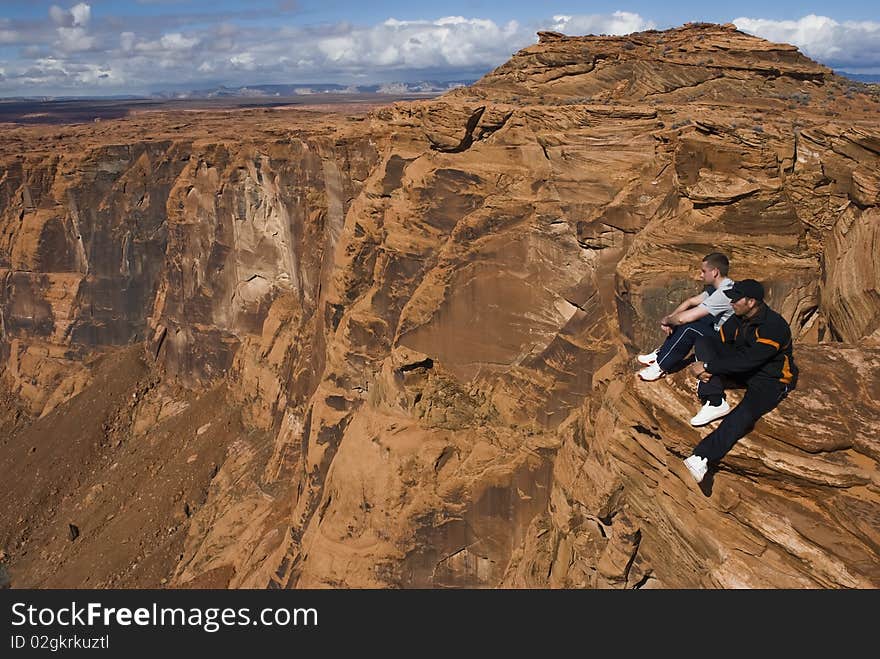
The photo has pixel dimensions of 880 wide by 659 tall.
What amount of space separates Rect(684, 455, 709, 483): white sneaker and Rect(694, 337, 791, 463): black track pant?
6 centimetres

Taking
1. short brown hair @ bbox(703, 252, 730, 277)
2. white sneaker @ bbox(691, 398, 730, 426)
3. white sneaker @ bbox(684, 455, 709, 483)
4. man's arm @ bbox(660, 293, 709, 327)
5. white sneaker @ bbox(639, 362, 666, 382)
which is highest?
short brown hair @ bbox(703, 252, 730, 277)

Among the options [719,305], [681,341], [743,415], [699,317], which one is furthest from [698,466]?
[719,305]

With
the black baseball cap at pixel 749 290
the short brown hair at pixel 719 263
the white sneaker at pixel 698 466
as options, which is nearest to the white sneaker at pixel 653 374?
the white sneaker at pixel 698 466

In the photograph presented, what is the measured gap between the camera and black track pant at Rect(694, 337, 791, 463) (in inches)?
315

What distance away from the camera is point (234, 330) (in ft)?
125

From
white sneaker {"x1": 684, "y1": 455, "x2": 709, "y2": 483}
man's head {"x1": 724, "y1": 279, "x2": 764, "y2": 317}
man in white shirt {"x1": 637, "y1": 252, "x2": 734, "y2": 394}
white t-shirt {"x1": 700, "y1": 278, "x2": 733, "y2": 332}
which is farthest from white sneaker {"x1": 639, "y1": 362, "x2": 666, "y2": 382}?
man's head {"x1": 724, "y1": 279, "x2": 764, "y2": 317}

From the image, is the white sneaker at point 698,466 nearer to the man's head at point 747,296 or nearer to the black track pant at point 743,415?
the black track pant at point 743,415

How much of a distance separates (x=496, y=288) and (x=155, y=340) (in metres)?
34.5

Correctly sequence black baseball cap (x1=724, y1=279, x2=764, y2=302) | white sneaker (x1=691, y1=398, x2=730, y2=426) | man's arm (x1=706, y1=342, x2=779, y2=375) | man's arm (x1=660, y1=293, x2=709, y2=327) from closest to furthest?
1. black baseball cap (x1=724, y1=279, x2=764, y2=302)
2. man's arm (x1=706, y1=342, x2=779, y2=375)
3. white sneaker (x1=691, y1=398, x2=730, y2=426)
4. man's arm (x1=660, y1=293, x2=709, y2=327)

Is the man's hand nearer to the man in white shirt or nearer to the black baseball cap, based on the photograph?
the man in white shirt

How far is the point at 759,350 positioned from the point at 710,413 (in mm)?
1126

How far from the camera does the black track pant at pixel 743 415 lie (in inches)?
315

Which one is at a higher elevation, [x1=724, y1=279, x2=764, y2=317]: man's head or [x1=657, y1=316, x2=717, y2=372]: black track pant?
[x1=724, y1=279, x2=764, y2=317]: man's head

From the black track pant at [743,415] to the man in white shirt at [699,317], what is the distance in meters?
1.10
